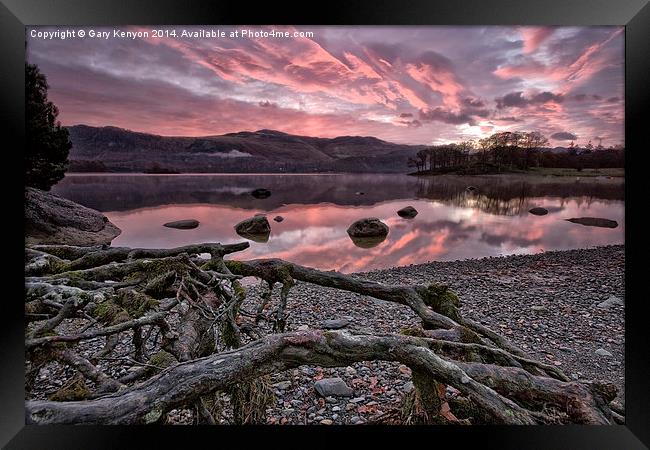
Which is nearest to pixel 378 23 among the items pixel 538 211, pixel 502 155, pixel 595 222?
pixel 502 155

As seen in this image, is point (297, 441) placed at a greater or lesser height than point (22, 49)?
lesser

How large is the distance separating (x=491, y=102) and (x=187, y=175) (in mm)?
2598

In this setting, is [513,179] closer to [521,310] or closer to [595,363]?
[521,310]

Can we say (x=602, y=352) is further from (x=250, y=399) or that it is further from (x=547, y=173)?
(x=250, y=399)

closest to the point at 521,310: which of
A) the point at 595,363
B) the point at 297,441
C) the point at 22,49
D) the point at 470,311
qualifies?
the point at 470,311

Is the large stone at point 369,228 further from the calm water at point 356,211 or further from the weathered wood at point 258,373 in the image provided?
the weathered wood at point 258,373

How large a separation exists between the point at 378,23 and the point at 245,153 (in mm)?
1579

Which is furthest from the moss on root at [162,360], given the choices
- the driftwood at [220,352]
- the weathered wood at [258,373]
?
the weathered wood at [258,373]

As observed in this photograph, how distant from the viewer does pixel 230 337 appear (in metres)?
2.39

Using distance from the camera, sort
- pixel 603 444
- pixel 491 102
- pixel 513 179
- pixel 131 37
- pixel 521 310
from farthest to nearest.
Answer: pixel 521 310 → pixel 513 179 → pixel 491 102 → pixel 131 37 → pixel 603 444

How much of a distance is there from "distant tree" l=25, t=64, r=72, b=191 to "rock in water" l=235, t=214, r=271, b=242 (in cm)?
140

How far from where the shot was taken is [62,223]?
2.84m

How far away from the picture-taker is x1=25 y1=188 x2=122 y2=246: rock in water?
2660 millimetres

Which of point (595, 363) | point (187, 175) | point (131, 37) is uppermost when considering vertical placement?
point (131, 37)
